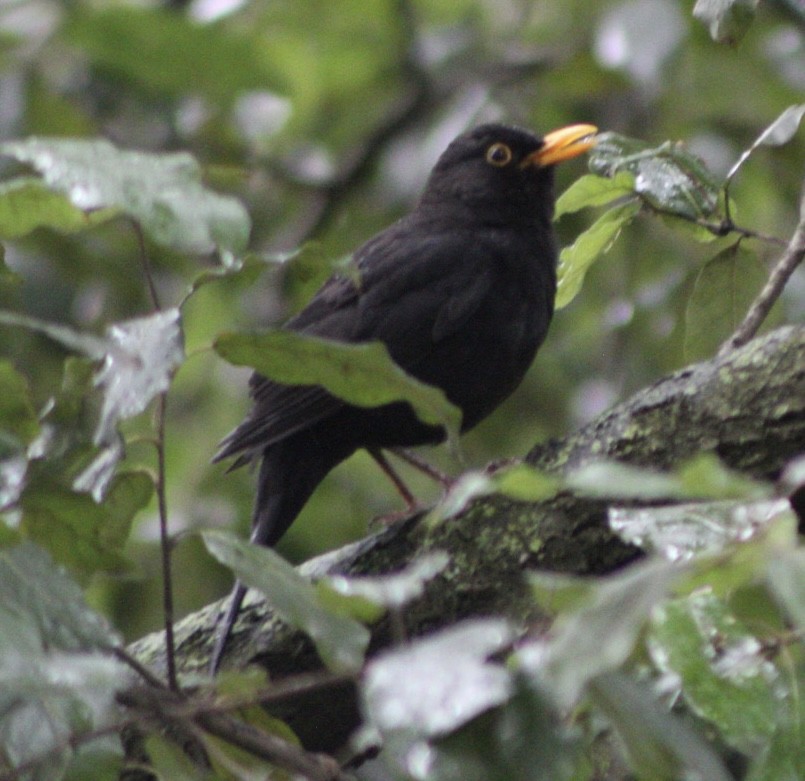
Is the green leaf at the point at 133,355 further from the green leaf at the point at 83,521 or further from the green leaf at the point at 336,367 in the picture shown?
the green leaf at the point at 83,521

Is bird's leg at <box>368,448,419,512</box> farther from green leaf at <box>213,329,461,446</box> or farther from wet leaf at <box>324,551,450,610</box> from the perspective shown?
wet leaf at <box>324,551,450,610</box>

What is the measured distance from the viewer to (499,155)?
4.95 metres

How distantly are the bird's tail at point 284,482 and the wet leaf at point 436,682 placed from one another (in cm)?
269

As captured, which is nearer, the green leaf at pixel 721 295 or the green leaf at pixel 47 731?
the green leaf at pixel 47 731

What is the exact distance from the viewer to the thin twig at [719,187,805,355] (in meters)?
3.15

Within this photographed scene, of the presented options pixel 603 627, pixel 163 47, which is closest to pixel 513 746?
pixel 603 627

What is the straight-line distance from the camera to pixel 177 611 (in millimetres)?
5695

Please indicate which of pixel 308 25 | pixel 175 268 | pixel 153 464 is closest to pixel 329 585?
pixel 153 464

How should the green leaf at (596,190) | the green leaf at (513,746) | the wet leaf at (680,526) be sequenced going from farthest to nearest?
the green leaf at (596,190) < the wet leaf at (680,526) < the green leaf at (513,746)

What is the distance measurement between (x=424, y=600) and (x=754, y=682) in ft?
4.27

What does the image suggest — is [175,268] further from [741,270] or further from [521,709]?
[521,709]

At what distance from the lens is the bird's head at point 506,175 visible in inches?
189

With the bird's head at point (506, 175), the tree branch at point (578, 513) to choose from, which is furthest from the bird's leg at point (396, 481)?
the tree branch at point (578, 513)

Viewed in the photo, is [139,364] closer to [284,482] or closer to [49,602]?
[49,602]
